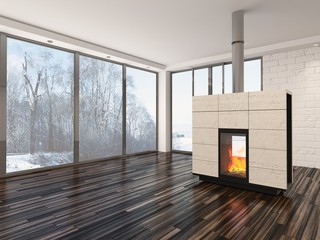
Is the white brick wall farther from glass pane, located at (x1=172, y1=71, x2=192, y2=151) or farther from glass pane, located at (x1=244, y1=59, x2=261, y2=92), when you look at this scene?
glass pane, located at (x1=172, y1=71, x2=192, y2=151)

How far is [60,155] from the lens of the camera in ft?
16.0

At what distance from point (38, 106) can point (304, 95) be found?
5.78m

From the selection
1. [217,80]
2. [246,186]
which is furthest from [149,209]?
[217,80]

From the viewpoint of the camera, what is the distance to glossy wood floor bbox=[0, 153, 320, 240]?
2.04m

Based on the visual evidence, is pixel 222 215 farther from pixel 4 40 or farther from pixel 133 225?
pixel 4 40

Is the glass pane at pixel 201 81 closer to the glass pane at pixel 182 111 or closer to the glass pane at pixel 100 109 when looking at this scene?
the glass pane at pixel 182 111

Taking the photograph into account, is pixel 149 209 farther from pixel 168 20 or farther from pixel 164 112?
pixel 164 112

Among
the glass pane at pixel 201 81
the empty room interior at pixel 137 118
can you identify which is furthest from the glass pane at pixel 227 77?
the glass pane at pixel 201 81

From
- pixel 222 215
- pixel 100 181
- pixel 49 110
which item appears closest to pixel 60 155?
pixel 49 110

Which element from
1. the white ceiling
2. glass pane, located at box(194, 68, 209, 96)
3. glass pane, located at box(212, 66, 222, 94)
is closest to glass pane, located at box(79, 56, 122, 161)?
the white ceiling

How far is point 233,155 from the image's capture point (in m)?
3.52

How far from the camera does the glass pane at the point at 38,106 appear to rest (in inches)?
165

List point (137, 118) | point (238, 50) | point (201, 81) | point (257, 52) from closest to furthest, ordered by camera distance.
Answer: point (238, 50) → point (257, 52) → point (201, 81) → point (137, 118)

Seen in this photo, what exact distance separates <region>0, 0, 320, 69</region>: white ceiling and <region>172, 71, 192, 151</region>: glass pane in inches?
71.6
